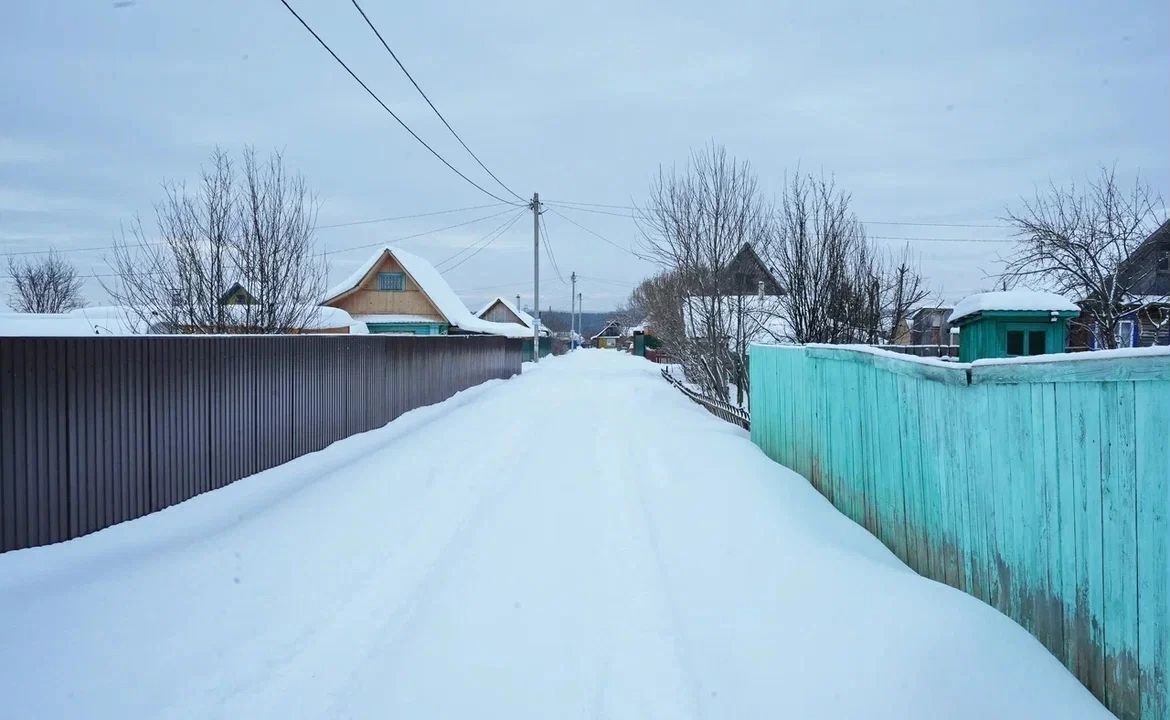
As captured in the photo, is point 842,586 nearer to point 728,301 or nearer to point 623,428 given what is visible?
point 623,428

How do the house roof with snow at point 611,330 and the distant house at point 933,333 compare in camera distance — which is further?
the house roof with snow at point 611,330

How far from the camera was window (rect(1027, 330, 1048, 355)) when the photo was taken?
1398 cm

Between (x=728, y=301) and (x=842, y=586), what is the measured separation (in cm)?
1155

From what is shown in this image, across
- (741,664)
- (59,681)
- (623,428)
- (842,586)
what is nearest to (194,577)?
(59,681)

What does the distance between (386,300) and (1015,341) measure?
87.5ft

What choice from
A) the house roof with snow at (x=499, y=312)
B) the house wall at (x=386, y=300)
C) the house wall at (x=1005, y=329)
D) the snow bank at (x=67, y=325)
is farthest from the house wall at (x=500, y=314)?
the house wall at (x=1005, y=329)

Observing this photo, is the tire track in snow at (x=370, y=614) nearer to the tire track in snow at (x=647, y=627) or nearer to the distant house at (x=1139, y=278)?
the tire track in snow at (x=647, y=627)

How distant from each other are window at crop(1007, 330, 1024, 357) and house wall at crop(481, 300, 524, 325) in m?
61.0

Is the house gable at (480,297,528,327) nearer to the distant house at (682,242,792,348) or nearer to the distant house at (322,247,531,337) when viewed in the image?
the distant house at (322,247,531,337)

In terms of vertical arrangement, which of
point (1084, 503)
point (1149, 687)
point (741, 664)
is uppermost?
point (1084, 503)

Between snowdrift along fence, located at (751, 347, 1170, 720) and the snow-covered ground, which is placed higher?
snowdrift along fence, located at (751, 347, 1170, 720)

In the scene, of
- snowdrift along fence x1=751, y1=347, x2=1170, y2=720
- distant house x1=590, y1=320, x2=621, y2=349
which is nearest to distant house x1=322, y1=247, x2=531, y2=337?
snowdrift along fence x1=751, y1=347, x2=1170, y2=720

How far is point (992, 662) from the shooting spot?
302cm

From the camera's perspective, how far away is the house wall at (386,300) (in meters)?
33.2
